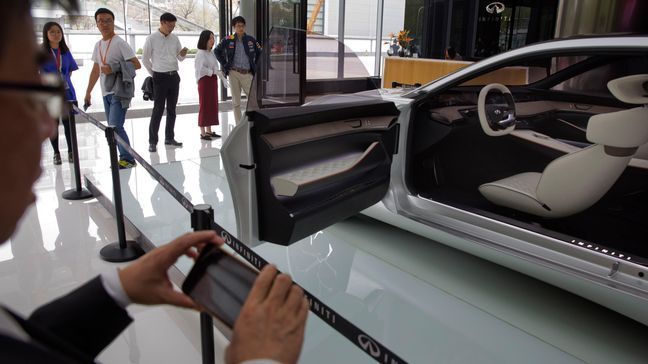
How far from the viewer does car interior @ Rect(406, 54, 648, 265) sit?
2.18 meters

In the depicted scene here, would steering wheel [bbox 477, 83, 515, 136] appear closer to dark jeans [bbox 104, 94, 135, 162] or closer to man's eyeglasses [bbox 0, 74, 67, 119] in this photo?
man's eyeglasses [bbox 0, 74, 67, 119]

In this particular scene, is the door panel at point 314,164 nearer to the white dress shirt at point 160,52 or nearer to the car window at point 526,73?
the car window at point 526,73

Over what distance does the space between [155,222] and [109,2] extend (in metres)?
6.50

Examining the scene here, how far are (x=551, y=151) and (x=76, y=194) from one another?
3.47m

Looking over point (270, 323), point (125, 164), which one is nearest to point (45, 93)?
point (270, 323)

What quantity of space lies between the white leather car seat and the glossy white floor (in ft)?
1.49

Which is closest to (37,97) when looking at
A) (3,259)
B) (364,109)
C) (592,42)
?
(364,109)

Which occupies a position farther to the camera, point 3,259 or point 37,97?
point 3,259

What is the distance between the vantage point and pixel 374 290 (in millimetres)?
2551

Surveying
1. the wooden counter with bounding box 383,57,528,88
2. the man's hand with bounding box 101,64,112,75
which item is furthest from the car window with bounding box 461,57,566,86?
the wooden counter with bounding box 383,57,528,88

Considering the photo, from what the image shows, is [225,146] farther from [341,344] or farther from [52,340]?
[52,340]

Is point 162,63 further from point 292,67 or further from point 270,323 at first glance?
point 270,323

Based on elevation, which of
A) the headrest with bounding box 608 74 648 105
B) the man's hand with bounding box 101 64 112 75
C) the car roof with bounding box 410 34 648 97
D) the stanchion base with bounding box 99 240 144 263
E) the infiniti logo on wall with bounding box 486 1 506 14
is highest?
the infiniti logo on wall with bounding box 486 1 506 14

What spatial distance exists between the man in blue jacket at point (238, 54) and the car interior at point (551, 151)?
3868 mm
